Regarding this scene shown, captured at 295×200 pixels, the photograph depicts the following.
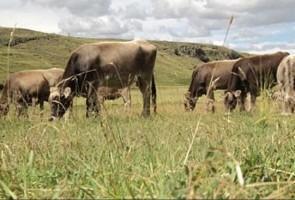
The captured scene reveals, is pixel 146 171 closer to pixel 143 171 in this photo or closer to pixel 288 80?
pixel 143 171

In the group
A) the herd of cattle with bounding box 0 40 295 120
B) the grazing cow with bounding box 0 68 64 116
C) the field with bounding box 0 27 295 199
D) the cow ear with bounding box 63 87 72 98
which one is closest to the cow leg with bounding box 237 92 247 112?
the herd of cattle with bounding box 0 40 295 120

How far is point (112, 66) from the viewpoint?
61.5ft

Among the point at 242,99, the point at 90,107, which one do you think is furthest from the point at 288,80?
Result: the point at 90,107

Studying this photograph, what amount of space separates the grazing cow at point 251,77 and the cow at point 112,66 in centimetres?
442

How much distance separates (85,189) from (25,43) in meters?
199

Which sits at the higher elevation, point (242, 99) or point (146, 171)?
point (146, 171)

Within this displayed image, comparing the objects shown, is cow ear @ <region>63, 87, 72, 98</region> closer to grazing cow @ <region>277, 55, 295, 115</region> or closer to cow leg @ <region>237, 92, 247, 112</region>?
grazing cow @ <region>277, 55, 295, 115</region>

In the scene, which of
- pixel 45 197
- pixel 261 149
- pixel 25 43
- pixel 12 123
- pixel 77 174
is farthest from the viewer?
pixel 25 43

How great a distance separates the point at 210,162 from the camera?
336cm

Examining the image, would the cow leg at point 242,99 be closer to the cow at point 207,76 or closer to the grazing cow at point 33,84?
the cow at point 207,76

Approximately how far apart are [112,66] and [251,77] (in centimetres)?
710

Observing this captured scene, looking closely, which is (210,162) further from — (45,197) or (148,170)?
(45,197)

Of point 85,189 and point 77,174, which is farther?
point 77,174

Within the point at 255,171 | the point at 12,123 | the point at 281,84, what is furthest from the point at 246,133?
the point at 281,84
